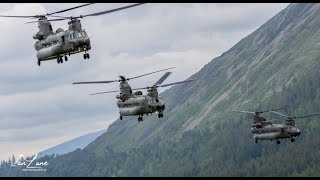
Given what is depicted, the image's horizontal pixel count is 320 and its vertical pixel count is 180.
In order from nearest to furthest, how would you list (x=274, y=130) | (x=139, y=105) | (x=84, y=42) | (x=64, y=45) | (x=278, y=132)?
(x=64, y=45)
(x=84, y=42)
(x=139, y=105)
(x=278, y=132)
(x=274, y=130)

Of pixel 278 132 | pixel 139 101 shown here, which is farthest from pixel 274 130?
pixel 139 101

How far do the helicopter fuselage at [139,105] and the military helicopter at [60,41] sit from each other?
48.4 metres

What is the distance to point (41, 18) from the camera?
86250 mm

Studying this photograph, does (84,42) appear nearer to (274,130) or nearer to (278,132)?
(278,132)

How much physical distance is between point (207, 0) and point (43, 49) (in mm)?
A: 18863

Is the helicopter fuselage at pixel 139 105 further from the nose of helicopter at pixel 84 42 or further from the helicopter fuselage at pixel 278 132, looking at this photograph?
the nose of helicopter at pixel 84 42

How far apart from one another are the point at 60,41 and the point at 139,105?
54274mm

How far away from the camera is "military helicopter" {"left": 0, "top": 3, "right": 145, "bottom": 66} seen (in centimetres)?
8125

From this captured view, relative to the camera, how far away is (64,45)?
81500mm

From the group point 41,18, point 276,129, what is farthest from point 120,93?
point 41,18

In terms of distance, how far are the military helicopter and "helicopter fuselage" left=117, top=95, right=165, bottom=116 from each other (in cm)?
4838

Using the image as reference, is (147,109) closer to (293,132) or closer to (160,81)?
(160,81)

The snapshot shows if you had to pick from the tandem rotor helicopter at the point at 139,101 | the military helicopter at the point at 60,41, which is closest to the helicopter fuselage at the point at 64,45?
the military helicopter at the point at 60,41

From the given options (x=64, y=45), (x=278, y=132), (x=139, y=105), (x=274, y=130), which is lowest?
(x=278, y=132)
